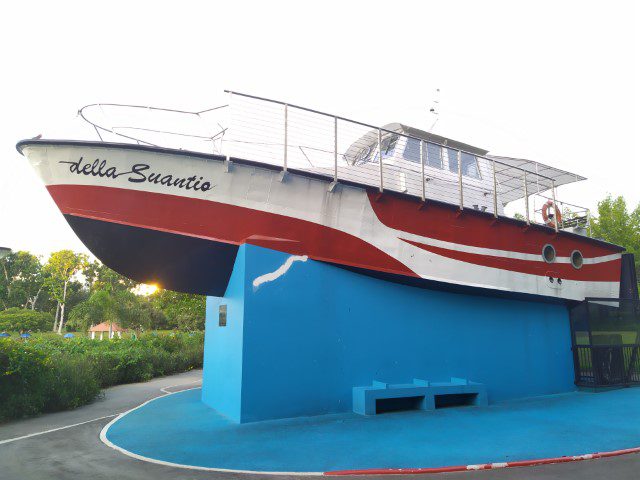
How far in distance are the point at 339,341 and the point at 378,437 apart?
2.27 meters

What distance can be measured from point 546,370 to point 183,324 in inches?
1329

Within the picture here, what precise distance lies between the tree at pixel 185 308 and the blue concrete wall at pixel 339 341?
23281 millimetres

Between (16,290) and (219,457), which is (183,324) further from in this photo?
(219,457)

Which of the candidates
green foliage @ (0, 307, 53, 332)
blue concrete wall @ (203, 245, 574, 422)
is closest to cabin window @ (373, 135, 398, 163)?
blue concrete wall @ (203, 245, 574, 422)

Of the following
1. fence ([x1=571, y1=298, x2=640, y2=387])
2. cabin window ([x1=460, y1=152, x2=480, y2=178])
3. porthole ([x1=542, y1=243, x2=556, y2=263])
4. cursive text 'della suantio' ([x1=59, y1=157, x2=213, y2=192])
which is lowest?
fence ([x1=571, y1=298, x2=640, y2=387])

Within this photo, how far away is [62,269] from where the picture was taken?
54.0 m

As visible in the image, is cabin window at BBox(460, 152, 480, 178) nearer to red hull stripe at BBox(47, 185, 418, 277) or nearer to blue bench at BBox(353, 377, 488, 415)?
red hull stripe at BBox(47, 185, 418, 277)

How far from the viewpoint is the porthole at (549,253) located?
11383 mm

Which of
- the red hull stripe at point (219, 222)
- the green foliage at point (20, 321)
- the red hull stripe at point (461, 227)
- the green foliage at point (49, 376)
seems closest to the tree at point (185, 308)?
the green foliage at point (20, 321)

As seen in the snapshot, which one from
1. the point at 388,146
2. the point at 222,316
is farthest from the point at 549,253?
the point at 222,316

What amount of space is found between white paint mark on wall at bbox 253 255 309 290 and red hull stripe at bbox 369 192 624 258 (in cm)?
201

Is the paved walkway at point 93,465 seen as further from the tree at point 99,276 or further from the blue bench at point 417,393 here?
the tree at point 99,276

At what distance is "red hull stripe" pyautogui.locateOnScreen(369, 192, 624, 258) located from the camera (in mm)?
9320

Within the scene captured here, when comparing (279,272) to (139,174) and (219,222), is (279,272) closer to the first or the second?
(219,222)
